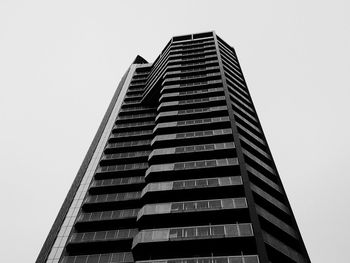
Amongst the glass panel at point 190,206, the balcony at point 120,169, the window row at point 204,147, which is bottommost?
the glass panel at point 190,206

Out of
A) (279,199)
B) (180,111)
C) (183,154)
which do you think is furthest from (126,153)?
(279,199)

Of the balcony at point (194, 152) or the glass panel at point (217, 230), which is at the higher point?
the balcony at point (194, 152)

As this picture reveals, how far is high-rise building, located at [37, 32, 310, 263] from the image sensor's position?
25688mm

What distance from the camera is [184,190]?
30.3m

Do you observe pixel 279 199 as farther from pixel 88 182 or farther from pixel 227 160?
pixel 88 182

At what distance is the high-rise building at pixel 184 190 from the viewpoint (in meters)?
25.7

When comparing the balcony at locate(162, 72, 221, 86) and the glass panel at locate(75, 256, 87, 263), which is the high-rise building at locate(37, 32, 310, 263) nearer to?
the glass panel at locate(75, 256, 87, 263)

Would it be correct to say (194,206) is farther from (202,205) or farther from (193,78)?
(193,78)

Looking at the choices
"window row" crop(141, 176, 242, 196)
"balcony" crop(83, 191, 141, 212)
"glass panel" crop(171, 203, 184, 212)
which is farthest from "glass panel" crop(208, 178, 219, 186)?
"balcony" crop(83, 191, 141, 212)

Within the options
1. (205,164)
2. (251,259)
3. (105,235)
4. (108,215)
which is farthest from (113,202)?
(251,259)

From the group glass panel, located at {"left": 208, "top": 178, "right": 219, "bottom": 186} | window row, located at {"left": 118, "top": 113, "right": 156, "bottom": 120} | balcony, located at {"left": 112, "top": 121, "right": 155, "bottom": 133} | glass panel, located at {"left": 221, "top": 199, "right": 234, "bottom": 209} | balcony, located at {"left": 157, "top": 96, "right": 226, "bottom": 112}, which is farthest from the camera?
window row, located at {"left": 118, "top": 113, "right": 156, "bottom": 120}

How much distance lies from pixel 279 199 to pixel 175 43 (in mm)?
42781

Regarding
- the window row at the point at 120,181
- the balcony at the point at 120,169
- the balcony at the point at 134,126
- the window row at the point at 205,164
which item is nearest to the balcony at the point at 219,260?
the window row at the point at 205,164

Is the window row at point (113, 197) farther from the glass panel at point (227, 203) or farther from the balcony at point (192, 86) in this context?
the balcony at point (192, 86)
